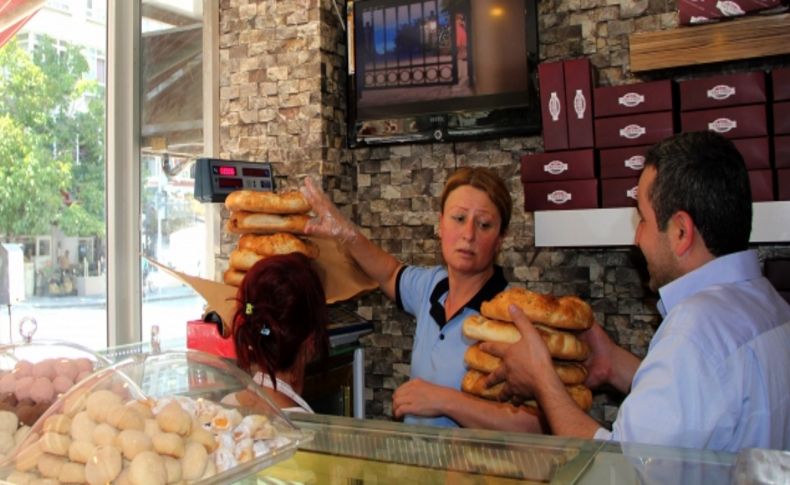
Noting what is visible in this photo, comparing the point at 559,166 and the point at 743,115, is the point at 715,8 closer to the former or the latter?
the point at 743,115

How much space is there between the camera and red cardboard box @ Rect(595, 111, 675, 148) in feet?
8.25

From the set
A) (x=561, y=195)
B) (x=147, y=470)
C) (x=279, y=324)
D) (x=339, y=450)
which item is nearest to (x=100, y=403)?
(x=147, y=470)

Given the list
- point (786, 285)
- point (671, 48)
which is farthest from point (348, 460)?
point (671, 48)

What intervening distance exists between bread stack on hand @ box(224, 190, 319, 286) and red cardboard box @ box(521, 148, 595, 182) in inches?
35.3

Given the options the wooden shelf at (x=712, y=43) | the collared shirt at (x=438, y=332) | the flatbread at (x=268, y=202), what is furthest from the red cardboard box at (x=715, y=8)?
the flatbread at (x=268, y=202)

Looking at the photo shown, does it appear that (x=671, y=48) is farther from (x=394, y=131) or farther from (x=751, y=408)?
(x=751, y=408)

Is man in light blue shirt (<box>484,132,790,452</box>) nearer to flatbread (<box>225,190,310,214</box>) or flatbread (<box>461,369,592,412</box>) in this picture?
flatbread (<box>461,369,592,412</box>)

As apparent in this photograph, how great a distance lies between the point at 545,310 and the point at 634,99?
114 centimetres

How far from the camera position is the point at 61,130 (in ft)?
10.3

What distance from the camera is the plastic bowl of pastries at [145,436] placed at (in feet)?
3.14

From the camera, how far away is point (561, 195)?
8.86 feet

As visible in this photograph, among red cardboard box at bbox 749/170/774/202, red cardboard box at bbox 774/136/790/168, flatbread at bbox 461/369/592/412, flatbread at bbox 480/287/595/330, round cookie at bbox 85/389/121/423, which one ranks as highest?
red cardboard box at bbox 774/136/790/168

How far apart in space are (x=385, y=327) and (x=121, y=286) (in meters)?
1.30

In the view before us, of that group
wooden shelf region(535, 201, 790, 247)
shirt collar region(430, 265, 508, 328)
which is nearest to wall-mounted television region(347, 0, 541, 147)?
wooden shelf region(535, 201, 790, 247)
